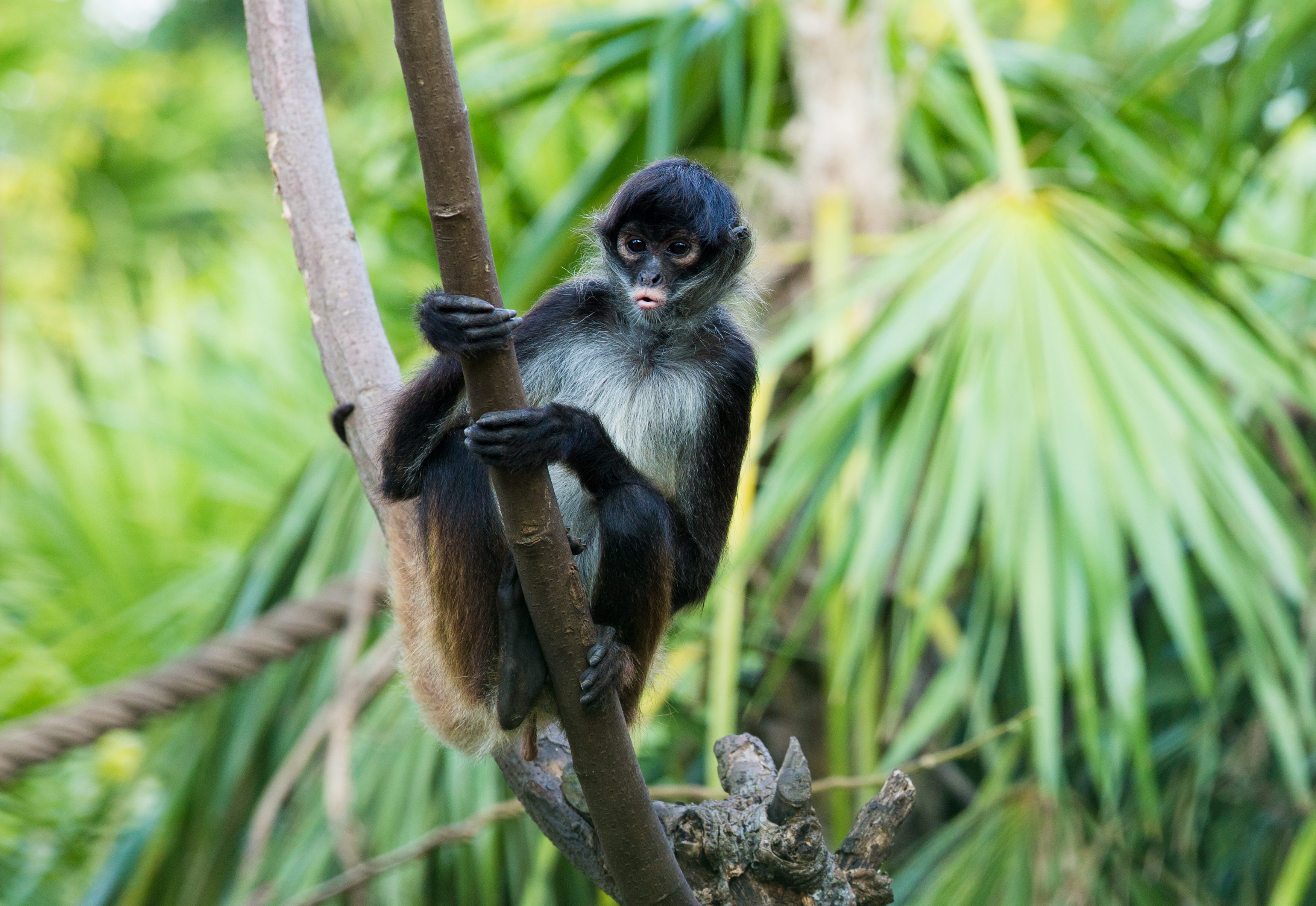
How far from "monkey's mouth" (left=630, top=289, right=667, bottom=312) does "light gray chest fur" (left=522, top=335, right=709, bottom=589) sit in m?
0.27

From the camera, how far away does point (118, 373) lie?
20.2 feet

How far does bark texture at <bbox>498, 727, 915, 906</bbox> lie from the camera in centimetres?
200

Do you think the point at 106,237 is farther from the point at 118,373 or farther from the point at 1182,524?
the point at 1182,524

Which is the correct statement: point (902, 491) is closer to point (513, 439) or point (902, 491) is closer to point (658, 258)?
point (658, 258)

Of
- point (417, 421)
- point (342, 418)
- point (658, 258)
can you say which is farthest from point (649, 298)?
point (342, 418)

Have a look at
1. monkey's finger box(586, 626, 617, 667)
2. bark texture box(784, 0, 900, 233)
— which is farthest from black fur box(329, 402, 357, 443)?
bark texture box(784, 0, 900, 233)

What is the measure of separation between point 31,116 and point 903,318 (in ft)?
31.3

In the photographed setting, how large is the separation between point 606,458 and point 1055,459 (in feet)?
5.71

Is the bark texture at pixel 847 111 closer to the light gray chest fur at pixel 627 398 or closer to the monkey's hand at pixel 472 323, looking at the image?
the light gray chest fur at pixel 627 398

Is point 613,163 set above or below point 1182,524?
above

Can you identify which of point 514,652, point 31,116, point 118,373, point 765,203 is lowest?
point 514,652

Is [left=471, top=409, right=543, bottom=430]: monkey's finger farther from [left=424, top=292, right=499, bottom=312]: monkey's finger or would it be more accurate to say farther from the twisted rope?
the twisted rope

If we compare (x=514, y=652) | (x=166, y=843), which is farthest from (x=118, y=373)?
(x=514, y=652)

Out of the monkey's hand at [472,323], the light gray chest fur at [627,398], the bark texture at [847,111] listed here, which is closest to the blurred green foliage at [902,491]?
the bark texture at [847,111]
